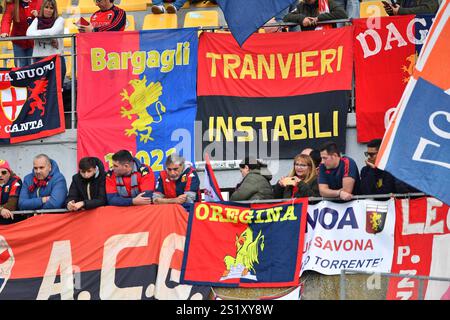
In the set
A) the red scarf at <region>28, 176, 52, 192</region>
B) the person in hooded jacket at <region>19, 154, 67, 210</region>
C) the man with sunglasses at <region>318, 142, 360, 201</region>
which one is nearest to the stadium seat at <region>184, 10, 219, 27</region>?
the person in hooded jacket at <region>19, 154, 67, 210</region>

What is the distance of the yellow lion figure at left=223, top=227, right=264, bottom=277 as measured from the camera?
14.6 metres

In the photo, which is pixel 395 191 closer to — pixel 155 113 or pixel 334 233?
pixel 334 233

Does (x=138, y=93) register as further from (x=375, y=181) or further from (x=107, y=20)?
(x=375, y=181)

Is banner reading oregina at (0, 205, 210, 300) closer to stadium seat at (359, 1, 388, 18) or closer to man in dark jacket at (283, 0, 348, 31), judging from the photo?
man in dark jacket at (283, 0, 348, 31)

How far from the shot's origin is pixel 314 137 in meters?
16.8

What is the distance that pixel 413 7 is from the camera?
1722cm

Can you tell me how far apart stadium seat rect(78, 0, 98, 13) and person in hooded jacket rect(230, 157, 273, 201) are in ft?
21.2

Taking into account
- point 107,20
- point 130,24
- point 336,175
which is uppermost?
point 107,20

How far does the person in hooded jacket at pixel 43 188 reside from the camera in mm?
15625

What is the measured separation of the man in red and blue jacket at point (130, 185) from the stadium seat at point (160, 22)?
4889 mm

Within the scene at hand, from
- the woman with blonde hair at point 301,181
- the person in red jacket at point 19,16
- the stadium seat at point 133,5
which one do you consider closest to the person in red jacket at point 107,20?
the person in red jacket at point 19,16

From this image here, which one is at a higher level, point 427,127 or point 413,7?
point 413,7

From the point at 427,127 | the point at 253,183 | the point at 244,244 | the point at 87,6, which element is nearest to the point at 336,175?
the point at 253,183

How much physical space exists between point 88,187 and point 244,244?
7.00ft
